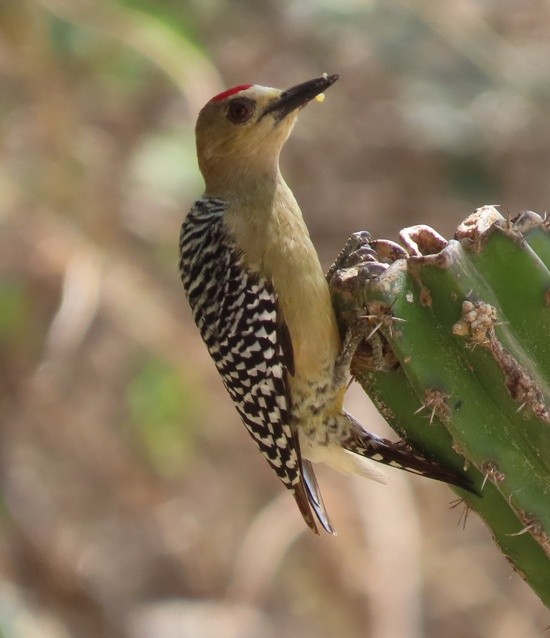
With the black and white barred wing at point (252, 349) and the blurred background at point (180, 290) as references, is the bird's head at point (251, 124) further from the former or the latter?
the blurred background at point (180, 290)

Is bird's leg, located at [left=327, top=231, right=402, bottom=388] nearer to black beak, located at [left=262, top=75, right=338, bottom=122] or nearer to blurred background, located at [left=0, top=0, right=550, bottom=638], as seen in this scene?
black beak, located at [left=262, top=75, right=338, bottom=122]

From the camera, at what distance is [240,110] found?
334cm

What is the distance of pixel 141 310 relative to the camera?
5.78 m

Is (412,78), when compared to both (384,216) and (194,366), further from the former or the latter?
(194,366)

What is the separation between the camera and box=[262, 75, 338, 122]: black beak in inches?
125

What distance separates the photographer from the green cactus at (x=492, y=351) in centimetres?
229

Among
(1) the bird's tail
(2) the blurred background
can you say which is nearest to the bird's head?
(1) the bird's tail

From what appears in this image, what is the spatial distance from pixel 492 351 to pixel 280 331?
2.79 ft

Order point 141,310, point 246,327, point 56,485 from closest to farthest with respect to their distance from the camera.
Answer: point 246,327, point 141,310, point 56,485

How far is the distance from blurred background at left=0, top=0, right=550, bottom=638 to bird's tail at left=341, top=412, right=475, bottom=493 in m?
2.20

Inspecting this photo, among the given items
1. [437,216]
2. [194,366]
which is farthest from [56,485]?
[437,216]

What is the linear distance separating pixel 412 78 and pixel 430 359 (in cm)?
431

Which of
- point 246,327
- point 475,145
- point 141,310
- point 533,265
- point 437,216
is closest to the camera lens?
point 533,265

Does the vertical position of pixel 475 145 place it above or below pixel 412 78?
below
